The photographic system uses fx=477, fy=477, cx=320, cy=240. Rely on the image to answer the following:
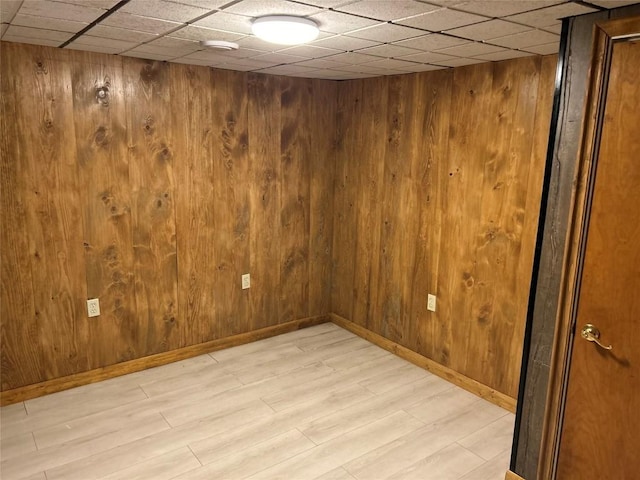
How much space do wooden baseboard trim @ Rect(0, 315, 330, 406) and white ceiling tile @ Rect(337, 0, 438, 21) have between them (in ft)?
9.01

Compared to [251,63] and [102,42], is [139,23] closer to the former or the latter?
[102,42]

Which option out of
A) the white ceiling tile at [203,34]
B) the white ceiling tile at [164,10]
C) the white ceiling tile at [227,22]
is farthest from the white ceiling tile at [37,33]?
the white ceiling tile at [227,22]

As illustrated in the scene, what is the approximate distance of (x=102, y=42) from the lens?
8.52 ft

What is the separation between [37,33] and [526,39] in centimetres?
240

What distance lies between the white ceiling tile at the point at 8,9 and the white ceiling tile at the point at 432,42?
1656 millimetres

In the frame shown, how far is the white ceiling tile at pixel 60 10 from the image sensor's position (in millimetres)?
1866

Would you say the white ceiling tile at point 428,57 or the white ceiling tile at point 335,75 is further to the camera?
the white ceiling tile at point 335,75

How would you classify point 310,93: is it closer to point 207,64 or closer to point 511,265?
point 207,64

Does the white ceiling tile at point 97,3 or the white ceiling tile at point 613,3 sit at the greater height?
the white ceiling tile at point 613,3

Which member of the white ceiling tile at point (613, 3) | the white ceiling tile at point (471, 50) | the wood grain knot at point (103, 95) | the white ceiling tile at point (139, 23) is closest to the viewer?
the white ceiling tile at point (613, 3)

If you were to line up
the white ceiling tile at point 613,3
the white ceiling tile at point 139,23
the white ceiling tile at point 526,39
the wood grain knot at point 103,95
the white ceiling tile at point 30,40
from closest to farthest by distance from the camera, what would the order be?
1. the white ceiling tile at point 613,3
2. the white ceiling tile at point 139,23
3. the white ceiling tile at point 526,39
4. the white ceiling tile at point 30,40
5. the wood grain knot at point 103,95

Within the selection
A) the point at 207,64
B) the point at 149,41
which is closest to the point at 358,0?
the point at 149,41

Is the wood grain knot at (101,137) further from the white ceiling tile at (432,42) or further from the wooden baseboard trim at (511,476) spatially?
the wooden baseboard trim at (511,476)

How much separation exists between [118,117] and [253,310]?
1.81 metres
